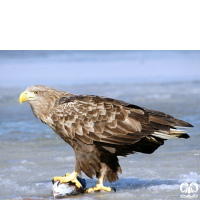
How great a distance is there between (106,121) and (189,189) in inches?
49.0

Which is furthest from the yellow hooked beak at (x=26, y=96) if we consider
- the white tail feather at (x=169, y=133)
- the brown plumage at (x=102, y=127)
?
the white tail feather at (x=169, y=133)

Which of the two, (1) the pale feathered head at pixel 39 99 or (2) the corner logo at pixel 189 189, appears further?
(1) the pale feathered head at pixel 39 99

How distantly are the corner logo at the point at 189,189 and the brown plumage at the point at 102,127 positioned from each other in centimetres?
58

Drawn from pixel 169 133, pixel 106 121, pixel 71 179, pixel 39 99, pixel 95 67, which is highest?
pixel 95 67

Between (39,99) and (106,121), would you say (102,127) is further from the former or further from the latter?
(39,99)

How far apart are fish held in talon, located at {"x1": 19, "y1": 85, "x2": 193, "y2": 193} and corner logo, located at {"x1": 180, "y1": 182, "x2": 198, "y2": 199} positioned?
1.87 feet

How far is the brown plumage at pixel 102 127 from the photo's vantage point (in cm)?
464

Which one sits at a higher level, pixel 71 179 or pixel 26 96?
pixel 26 96

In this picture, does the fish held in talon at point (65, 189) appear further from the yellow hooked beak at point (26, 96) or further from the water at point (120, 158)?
the yellow hooked beak at point (26, 96)

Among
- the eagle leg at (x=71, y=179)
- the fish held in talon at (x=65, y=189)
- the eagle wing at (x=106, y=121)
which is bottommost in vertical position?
the fish held in talon at (x=65, y=189)

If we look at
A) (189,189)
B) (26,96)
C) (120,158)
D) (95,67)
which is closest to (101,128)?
(26,96)

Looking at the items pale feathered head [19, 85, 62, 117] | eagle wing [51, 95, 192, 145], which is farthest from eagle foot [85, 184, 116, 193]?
pale feathered head [19, 85, 62, 117]

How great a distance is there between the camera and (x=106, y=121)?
473 cm

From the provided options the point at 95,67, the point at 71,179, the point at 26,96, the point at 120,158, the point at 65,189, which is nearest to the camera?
the point at 65,189
